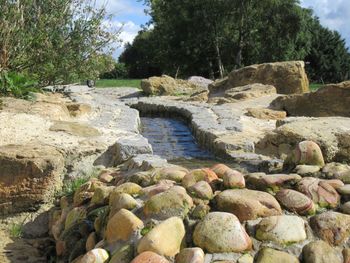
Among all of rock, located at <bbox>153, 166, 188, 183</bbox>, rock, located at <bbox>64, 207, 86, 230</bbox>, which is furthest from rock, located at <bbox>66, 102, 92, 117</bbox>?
rock, located at <bbox>153, 166, 188, 183</bbox>

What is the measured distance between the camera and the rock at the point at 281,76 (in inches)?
549

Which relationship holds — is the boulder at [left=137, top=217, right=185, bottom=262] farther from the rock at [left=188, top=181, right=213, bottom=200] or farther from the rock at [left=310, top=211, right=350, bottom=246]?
the rock at [left=310, top=211, right=350, bottom=246]

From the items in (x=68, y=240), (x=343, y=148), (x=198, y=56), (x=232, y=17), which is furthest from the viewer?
(x=198, y=56)

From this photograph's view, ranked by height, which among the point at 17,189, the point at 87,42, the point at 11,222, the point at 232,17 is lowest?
the point at 11,222

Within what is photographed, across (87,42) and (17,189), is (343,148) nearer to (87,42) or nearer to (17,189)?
(17,189)

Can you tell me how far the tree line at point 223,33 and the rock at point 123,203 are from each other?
2780 cm

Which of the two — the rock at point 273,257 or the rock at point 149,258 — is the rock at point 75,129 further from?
the rock at point 273,257

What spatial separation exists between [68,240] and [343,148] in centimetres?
325

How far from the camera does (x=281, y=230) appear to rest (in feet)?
9.93

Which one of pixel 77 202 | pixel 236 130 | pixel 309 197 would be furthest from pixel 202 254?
pixel 236 130

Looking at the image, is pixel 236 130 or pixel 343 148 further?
pixel 236 130

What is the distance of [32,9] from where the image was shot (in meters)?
9.12

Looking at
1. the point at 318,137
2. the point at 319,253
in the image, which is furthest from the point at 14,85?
the point at 319,253

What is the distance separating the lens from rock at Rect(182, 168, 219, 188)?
3.60m
